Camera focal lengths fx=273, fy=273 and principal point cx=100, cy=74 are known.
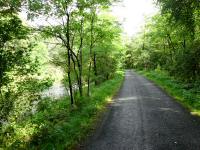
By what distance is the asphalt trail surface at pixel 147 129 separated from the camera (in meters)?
9.49

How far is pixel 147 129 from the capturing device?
11523 mm

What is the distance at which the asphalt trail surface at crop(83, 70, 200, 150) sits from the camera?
31.1 ft

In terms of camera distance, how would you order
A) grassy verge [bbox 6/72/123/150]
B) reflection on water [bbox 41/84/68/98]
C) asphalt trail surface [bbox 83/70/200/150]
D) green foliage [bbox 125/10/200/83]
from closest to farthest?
asphalt trail surface [bbox 83/70/200/150], grassy verge [bbox 6/72/123/150], reflection on water [bbox 41/84/68/98], green foliage [bbox 125/10/200/83]

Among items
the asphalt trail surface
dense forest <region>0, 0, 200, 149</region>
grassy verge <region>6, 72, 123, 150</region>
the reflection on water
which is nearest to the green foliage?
dense forest <region>0, 0, 200, 149</region>

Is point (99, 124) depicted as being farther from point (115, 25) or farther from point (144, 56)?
point (144, 56)

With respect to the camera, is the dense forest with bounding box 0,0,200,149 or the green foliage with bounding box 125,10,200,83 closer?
the dense forest with bounding box 0,0,200,149

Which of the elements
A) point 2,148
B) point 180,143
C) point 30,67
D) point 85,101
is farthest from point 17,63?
point 85,101

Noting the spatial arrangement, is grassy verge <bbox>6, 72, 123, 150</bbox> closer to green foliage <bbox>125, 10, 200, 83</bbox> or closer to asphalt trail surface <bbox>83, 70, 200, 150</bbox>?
asphalt trail surface <bbox>83, 70, 200, 150</bbox>

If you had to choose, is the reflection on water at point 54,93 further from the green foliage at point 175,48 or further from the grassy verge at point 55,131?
the green foliage at point 175,48

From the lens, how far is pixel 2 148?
943 cm

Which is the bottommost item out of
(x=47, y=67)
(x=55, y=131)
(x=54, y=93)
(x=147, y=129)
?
(x=54, y=93)

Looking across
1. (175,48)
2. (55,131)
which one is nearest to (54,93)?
(175,48)

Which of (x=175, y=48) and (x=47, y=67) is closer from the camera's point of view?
(x=47, y=67)

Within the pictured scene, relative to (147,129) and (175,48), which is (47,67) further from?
(175,48)
